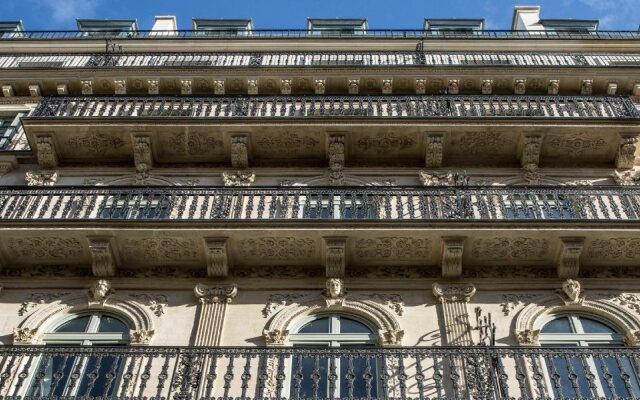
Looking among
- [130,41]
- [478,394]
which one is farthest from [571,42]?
[478,394]

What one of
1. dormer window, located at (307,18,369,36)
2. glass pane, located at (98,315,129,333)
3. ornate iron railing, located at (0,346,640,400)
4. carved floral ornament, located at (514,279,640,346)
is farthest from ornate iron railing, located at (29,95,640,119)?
ornate iron railing, located at (0,346,640,400)

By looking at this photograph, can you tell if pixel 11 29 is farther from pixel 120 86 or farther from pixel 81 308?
pixel 81 308

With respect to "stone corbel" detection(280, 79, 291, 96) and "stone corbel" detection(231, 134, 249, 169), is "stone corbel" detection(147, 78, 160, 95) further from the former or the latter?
"stone corbel" detection(231, 134, 249, 169)

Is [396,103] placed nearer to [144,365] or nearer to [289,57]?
[289,57]

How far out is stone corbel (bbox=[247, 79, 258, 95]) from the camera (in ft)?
50.5

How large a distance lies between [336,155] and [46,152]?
550 cm

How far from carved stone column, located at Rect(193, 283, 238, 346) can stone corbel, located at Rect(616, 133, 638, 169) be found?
763cm

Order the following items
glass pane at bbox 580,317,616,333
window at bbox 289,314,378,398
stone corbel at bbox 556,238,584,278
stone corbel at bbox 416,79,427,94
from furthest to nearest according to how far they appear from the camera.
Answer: stone corbel at bbox 416,79,427,94 < stone corbel at bbox 556,238,584,278 < glass pane at bbox 580,317,616,333 < window at bbox 289,314,378,398

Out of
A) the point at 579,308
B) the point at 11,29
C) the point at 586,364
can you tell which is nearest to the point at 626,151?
the point at 579,308

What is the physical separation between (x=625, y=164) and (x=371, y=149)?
4717 millimetres

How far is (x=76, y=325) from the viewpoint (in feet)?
33.6

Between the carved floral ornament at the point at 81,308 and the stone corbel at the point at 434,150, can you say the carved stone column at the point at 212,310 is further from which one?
the stone corbel at the point at 434,150

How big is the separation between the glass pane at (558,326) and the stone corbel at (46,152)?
9.34 m

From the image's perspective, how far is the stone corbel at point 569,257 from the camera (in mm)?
10359
